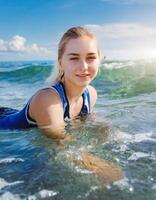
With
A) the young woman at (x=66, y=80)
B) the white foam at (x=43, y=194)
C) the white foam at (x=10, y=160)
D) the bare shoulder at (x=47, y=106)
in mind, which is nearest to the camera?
the white foam at (x=43, y=194)

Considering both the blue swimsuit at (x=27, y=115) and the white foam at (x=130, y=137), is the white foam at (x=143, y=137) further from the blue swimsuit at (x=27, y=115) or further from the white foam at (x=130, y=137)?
the blue swimsuit at (x=27, y=115)

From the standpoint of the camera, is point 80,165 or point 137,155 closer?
point 80,165

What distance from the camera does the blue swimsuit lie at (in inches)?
172

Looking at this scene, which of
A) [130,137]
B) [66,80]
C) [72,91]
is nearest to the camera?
[66,80]

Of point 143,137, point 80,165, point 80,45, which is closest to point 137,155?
point 80,165

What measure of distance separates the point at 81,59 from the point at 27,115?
41.2 inches

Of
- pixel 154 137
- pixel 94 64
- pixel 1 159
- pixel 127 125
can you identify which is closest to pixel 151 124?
pixel 127 125

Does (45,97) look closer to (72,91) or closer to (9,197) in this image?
(72,91)

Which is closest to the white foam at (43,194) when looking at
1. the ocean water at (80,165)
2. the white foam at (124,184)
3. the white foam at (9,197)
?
the ocean water at (80,165)

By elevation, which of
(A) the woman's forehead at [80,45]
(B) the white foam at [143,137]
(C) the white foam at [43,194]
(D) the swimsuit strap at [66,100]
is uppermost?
(A) the woman's forehead at [80,45]

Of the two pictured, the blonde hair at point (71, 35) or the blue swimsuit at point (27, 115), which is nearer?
the blonde hair at point (71, 35)

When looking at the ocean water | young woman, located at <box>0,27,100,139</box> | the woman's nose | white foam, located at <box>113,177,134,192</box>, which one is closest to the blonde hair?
young woman, located at <box>0,27,100,139</box>

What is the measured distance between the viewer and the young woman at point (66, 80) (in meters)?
3.97

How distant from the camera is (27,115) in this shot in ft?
14.9
